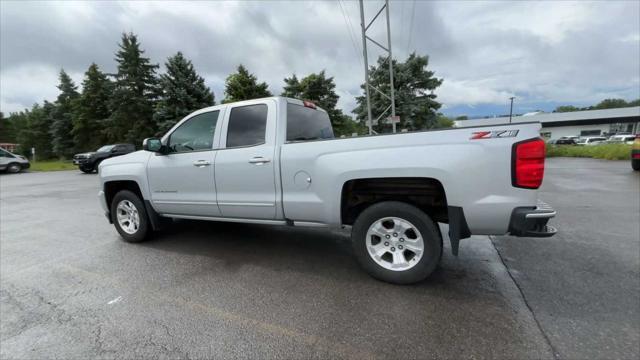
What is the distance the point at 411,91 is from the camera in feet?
78.1

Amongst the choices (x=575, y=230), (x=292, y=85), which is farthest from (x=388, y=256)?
(x=292, y=85)

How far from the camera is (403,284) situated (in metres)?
2.94

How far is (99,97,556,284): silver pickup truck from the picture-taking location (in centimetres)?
244

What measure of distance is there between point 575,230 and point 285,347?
495 cm

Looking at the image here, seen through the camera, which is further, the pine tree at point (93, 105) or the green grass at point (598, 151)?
the pine tree at point (93, 105)

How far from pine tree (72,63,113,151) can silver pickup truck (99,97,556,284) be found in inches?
1485

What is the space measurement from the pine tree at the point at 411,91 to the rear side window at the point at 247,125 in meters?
20.9

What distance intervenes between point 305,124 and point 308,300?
2.23 m

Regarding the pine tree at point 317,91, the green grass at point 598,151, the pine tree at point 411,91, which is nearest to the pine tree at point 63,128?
the pine tree at point 317,91

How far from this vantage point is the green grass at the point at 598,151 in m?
17.0

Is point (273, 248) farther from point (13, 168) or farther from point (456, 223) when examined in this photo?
point (13, 168)

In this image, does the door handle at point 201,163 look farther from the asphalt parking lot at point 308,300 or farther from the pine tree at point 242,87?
the pine tree at point 242,87

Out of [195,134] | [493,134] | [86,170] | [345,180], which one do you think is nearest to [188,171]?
[195,134]

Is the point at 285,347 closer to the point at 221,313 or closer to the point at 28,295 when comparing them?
the point at 221,313
